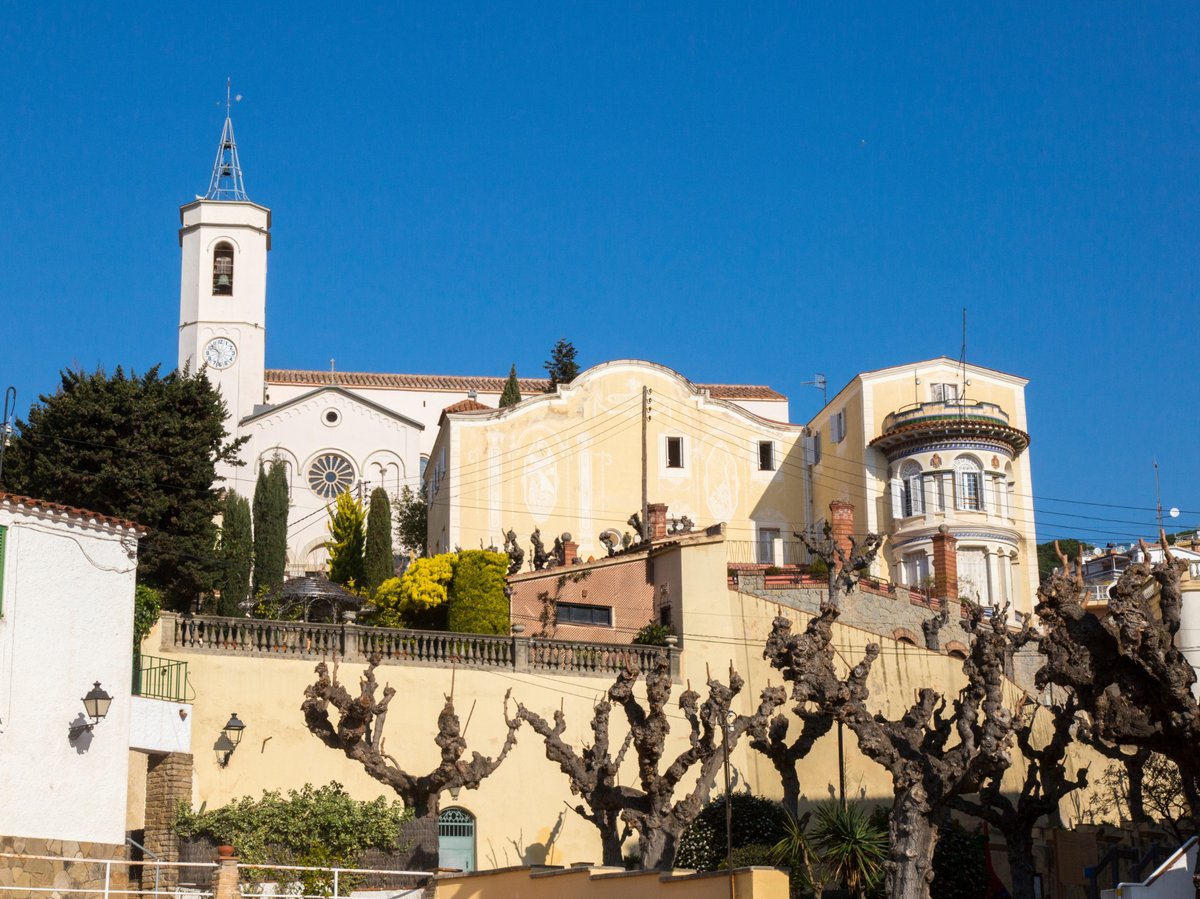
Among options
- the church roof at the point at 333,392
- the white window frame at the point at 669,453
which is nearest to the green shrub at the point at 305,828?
Answer: the white window frame at the point at 669,453

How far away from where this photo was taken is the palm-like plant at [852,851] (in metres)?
25.3

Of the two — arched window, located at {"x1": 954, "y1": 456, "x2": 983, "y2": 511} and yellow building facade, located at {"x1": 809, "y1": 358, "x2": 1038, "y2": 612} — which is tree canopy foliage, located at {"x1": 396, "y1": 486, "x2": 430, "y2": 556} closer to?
yellow building facade, located at {"x1": 809, "y1": 358, "x2": 1038, "y2": 612}

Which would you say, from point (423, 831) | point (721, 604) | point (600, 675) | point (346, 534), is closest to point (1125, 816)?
point (721, 604)

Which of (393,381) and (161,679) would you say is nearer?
(161,679)

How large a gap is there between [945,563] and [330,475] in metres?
29.5

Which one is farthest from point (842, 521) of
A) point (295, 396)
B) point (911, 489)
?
point (295, 396)

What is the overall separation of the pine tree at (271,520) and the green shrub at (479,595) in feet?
48.9

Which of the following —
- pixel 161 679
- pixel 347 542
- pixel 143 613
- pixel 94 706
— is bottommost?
pixel 94 706

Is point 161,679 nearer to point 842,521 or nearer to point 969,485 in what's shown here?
point 842,521

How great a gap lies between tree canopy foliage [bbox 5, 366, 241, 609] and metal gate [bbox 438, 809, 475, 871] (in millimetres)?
9747

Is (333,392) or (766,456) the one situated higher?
(333,392)

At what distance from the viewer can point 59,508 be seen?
26.0m

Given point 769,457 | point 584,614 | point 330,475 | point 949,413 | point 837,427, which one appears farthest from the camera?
point 330,475

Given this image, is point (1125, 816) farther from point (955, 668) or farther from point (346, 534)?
point (346, 534)
